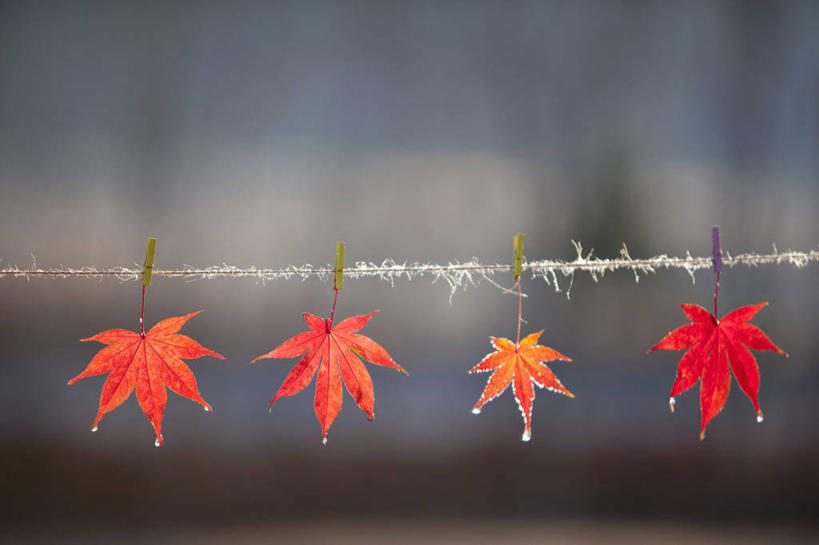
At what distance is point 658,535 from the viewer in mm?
1656

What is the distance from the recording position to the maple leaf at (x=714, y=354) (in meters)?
0.59

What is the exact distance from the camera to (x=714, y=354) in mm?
603

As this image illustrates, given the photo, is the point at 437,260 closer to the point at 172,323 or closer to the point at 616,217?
the point at 616,217

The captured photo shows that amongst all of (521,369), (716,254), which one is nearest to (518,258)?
(521,369)

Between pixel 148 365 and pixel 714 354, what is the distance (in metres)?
0.72

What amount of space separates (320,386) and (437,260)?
133 centimetres

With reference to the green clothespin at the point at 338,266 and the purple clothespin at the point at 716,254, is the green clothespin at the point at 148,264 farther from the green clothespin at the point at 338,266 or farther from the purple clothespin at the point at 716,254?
the purple clothespin at the point at 716,254

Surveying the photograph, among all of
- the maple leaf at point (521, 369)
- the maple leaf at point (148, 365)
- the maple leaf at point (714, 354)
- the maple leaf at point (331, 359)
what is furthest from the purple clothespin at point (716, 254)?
the maple leaf at point (148, 365)

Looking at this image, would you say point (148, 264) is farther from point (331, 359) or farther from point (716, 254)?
point (716, 254)

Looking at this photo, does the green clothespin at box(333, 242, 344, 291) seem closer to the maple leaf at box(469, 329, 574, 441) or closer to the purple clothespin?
the maple leaf at box(469, 329, 574, 441)

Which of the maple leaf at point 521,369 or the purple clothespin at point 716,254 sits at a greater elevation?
the purple clothespin at point 716,254

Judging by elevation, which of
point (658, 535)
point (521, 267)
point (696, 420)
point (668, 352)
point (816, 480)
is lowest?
point (658, 535)

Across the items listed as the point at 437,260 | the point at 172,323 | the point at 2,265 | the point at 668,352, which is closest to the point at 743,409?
the point at 668,352

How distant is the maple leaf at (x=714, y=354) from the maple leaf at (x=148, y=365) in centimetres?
60
